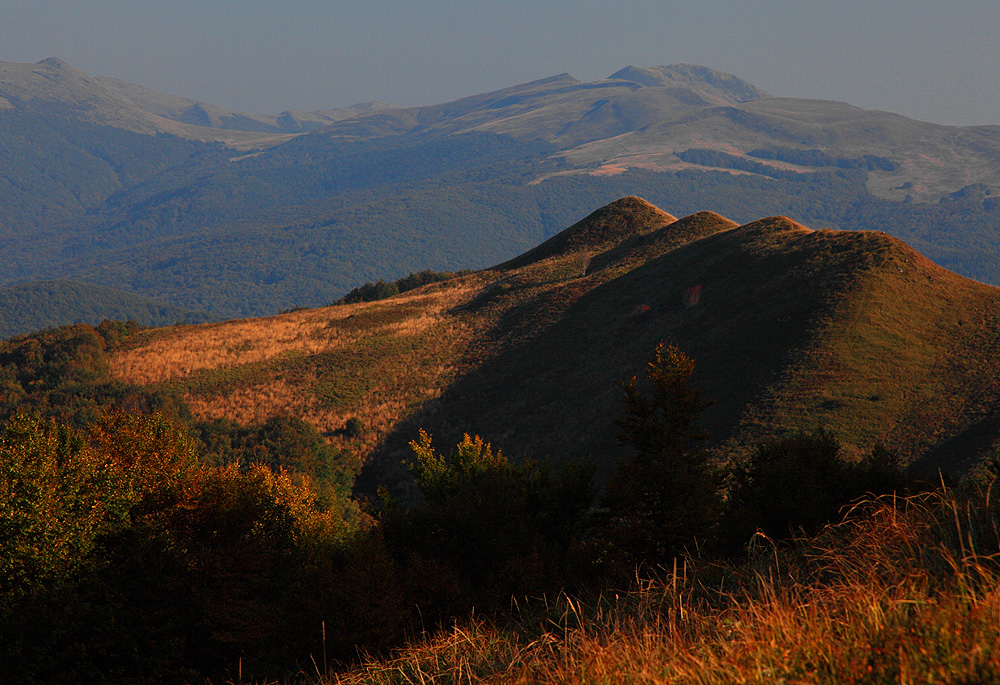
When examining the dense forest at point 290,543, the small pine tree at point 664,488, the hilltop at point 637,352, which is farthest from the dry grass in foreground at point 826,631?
the hilltop at point 637,352

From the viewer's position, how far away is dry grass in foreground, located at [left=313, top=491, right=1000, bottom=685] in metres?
4.96

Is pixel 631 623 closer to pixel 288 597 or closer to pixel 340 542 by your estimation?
pixel 288 597

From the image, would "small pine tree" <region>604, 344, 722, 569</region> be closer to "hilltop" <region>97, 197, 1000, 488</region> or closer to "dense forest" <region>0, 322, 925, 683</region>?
"dense forest" <region>0, 322, 925, 683</region>

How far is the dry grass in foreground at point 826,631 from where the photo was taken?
16.3 ft

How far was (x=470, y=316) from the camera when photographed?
71.2 m

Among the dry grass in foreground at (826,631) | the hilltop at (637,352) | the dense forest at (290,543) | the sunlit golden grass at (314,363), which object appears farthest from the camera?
the sunlit golden grass at (314,363)

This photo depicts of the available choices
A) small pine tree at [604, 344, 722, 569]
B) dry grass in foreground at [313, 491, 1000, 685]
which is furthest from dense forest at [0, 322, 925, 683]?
dry grass in foreground at [313, 491, 1000, 685]

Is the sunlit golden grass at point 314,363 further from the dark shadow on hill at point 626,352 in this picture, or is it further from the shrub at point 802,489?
the shrub at point 802,489

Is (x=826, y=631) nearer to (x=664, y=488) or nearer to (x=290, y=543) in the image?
(x=664, y=488)

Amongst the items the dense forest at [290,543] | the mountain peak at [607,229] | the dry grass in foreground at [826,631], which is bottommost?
the dense forest at [290,543]

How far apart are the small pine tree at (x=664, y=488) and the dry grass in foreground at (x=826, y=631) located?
867 centimetres

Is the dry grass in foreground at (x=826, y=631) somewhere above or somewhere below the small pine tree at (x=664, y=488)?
above

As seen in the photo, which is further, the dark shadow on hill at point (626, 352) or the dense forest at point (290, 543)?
the dark shadow on hill at point (626, 352)

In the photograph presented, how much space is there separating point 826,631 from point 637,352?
4511cm
